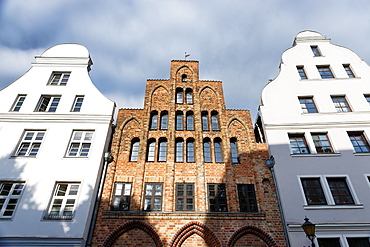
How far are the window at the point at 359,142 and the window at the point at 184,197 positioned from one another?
27.0 ft

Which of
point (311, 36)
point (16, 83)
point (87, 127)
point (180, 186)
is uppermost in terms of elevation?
point (311, 36)

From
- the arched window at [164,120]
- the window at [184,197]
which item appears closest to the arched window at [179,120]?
the arched window at [164,120]

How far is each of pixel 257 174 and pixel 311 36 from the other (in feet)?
37.1

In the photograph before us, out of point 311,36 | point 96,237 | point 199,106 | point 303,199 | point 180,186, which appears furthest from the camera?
point 311,36

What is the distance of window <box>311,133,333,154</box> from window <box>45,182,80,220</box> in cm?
1132

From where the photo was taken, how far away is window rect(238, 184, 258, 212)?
10.2 metres

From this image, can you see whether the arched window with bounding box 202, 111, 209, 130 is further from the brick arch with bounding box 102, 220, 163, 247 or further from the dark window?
the dark window

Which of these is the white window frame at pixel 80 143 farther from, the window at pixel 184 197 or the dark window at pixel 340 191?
the dark window at pixel 340 191

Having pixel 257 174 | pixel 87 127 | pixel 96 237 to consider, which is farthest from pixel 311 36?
pixel 96 237

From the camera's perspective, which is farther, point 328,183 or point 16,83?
point 16,83

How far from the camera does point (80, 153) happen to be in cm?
1112

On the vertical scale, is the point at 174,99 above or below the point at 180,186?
above

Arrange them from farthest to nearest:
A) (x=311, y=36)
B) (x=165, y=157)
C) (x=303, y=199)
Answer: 1. (x=311, y=36)
2. (x=165, y=157)
3. (x=303, y=199)

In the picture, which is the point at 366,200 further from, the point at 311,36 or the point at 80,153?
the point at 80,153
